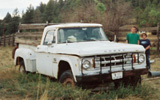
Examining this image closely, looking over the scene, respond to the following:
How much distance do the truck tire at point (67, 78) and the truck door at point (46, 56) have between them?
0.64 m

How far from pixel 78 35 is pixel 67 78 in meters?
1.39

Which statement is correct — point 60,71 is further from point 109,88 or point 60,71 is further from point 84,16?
point 84,16

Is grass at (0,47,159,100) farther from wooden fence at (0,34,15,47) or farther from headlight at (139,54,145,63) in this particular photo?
wooden fence at (0,34,15,47)

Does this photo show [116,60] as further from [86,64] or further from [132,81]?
[132,81]

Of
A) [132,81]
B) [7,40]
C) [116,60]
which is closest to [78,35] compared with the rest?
[116,60]

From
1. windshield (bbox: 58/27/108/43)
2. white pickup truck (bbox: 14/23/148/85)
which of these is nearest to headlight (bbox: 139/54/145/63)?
white pickup truck (bbox: 14/23/148/85)

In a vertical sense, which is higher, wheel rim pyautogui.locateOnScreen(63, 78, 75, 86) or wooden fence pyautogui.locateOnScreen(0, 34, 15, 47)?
wooden fence pyautogui.locateOnScreen(0, 34, 15, 47)

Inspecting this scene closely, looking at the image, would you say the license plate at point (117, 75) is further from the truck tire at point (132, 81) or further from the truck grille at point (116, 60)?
the truck tire at point (132, 81)

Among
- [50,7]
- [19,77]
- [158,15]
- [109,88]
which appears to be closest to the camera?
[109,88]

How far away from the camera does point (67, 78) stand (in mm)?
5961

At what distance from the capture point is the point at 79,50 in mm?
5316

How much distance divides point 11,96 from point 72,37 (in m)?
2.18

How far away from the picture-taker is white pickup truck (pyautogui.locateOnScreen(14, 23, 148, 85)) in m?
5.39

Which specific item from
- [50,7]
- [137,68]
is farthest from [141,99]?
[50,7]
